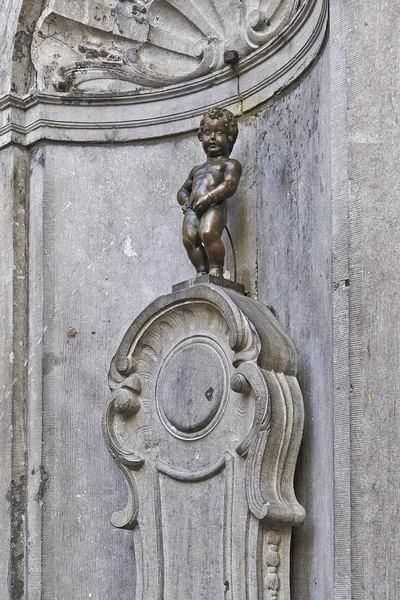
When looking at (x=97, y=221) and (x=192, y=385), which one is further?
(x=97, y=221)

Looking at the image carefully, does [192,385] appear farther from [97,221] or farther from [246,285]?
[97,221]

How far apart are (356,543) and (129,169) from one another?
8.05 feet

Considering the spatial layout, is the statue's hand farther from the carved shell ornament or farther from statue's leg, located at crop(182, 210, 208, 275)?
the carved shell ornament

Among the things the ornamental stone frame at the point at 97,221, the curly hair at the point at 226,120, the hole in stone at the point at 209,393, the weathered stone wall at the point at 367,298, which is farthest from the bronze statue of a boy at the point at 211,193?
the weathered stone wall at the point at 367,298

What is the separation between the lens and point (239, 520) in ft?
14.6

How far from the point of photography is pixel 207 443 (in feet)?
15.3

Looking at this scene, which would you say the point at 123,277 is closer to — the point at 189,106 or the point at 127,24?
the point at 189,106

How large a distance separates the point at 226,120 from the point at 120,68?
0.94 metres

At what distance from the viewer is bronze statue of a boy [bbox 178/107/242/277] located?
4914mm

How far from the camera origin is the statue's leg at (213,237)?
4.89 m

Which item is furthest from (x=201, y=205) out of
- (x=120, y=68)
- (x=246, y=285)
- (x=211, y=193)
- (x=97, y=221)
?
(x=120, y=68)

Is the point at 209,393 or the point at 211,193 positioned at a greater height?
the point at 211,193

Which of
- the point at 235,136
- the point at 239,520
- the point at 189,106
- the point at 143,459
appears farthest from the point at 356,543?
the point at 189,106

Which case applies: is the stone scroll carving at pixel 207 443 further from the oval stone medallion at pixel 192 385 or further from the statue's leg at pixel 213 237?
the statue's leg at pixel 213 237
